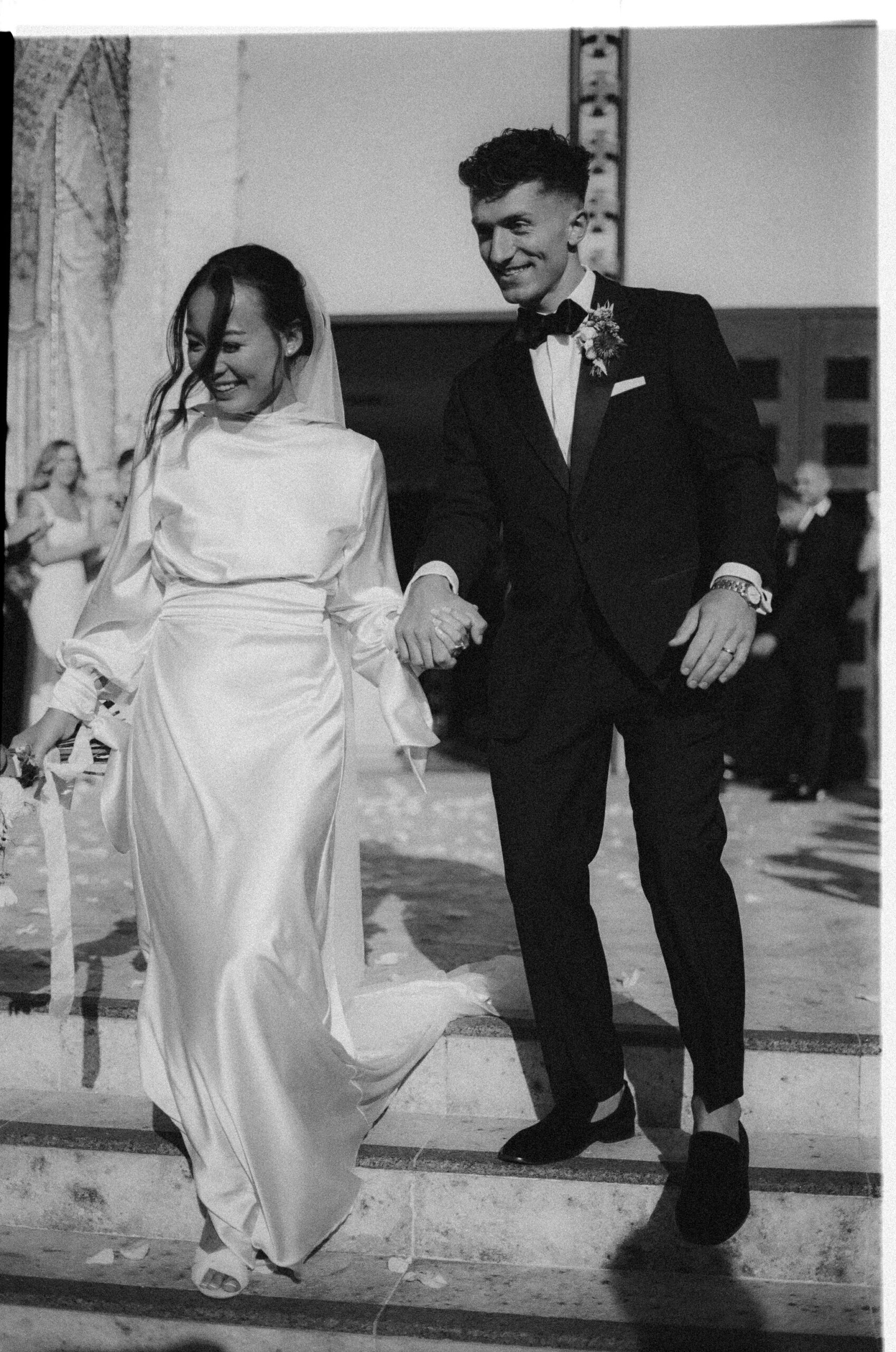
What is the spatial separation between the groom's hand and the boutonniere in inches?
18.8

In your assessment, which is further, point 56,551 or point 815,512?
point 56,551

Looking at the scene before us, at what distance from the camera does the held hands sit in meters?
2.54

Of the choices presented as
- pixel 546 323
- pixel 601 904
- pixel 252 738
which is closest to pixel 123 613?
pixel 252 738

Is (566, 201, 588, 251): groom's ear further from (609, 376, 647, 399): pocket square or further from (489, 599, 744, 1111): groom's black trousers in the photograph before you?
(489, 599, 744, 1111): groom's black trousers

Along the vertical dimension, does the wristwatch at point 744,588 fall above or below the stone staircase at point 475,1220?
above

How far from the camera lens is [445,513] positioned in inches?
110

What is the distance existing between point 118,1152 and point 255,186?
540 cm

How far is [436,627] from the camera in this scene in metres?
2.56

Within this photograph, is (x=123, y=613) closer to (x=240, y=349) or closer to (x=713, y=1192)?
(x=240, y=349)

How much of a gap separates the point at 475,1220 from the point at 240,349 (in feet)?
5.69

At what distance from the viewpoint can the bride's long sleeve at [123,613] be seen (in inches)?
114

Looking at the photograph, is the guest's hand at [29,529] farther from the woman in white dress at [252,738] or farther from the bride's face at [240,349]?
the bride's face at [240,349]

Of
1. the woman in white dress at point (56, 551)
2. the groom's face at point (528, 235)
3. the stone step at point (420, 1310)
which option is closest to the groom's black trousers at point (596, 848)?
the stone step at point (420, 1310)

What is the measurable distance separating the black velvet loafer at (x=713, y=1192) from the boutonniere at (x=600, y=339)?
1395 mm
